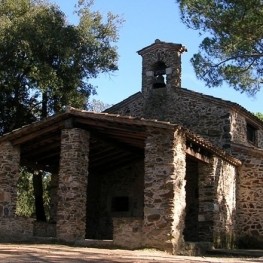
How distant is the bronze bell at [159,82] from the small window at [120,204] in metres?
4.43

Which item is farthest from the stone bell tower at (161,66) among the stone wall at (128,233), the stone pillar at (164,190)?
the stone wall at (128,233)

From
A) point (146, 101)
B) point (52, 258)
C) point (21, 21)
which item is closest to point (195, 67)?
point (146, 101)

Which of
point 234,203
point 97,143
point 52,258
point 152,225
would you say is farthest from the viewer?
point 234,203

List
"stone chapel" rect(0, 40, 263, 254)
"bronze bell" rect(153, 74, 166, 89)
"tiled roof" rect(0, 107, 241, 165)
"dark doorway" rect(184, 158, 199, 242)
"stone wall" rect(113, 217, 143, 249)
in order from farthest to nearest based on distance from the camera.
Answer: "bronze bell" rect(153, 74, 166, 89) → "dark doorway" rect(184, 158, 199, 242) → "tiled roof" rect(0, 107, 241, 165) → "stone chapel" rect(0, 40, 263, 254) → "stone wall" rect(113, 217, 143, 249)

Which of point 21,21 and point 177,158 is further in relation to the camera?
point 21,21

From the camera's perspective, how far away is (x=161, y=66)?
1756 centimetres

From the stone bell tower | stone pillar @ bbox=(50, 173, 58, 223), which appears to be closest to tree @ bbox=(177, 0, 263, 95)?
the stone bell tower

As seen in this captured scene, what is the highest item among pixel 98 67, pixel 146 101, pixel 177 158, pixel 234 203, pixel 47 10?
pixel 47 10

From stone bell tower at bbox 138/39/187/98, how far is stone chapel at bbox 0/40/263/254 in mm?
38

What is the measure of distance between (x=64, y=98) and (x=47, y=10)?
12.8 ft

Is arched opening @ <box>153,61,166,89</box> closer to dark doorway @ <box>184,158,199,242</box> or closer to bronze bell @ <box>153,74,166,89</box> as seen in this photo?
bronze bell @ <box>153,74,166,89</box>

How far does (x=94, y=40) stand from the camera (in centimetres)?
2052

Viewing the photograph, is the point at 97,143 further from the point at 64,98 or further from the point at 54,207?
the point at 64,98

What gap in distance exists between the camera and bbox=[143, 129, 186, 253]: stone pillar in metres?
11.1
